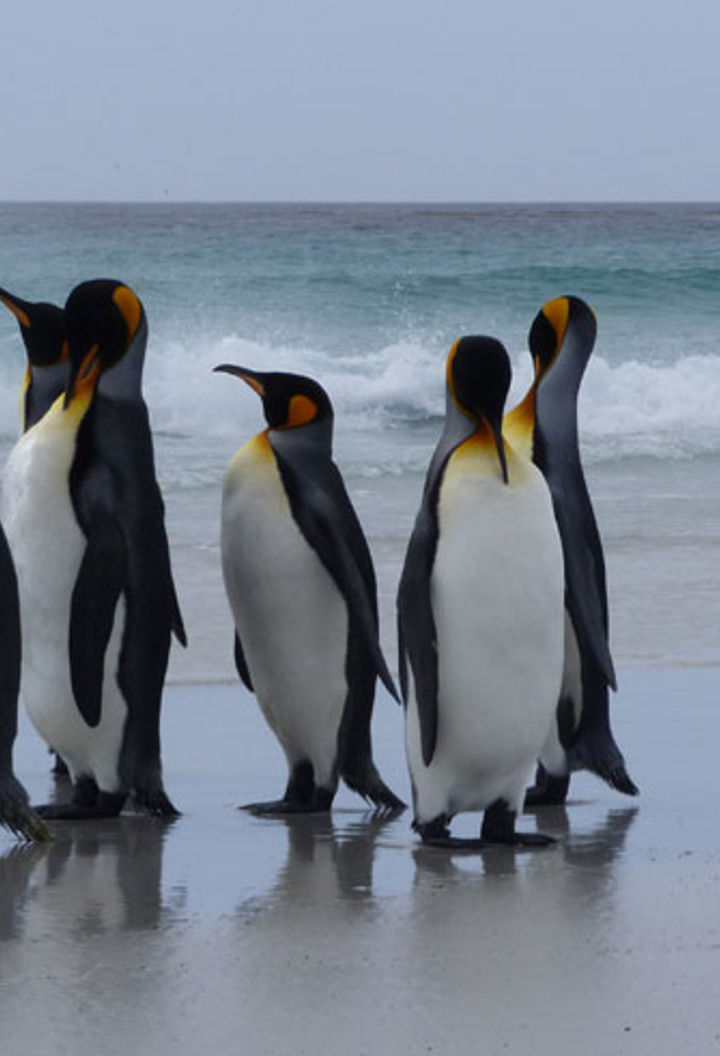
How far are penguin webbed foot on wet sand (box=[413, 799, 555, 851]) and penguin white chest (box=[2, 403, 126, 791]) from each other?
2.64 ft

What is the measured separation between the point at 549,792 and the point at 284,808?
68 cm

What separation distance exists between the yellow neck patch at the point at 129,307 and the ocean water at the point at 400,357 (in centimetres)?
215

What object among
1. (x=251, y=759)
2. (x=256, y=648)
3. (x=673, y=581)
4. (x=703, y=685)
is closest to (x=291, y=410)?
(x=256, y=648)

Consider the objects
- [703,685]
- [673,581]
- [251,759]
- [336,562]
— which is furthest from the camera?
[673,581]

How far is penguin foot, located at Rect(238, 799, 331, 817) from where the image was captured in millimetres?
5398

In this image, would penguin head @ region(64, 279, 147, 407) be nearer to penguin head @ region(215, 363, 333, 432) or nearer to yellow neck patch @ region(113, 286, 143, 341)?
yellow neck patch @ region(113, 286, 143, 341)

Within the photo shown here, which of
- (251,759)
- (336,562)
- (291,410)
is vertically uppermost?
(291,410)

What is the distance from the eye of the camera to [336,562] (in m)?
5.47

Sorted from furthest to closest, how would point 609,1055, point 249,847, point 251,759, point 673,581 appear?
point 673,581 → point 251,759 → point 249,847 → point 609,1055

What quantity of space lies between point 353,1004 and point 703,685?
3.60 metres

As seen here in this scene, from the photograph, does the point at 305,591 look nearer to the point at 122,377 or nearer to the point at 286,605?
the point at 286,605

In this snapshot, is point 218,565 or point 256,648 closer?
point 256,648

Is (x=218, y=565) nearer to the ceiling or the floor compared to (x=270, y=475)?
nearer to the floor

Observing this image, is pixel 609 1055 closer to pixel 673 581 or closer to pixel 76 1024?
pixel 76 1024
